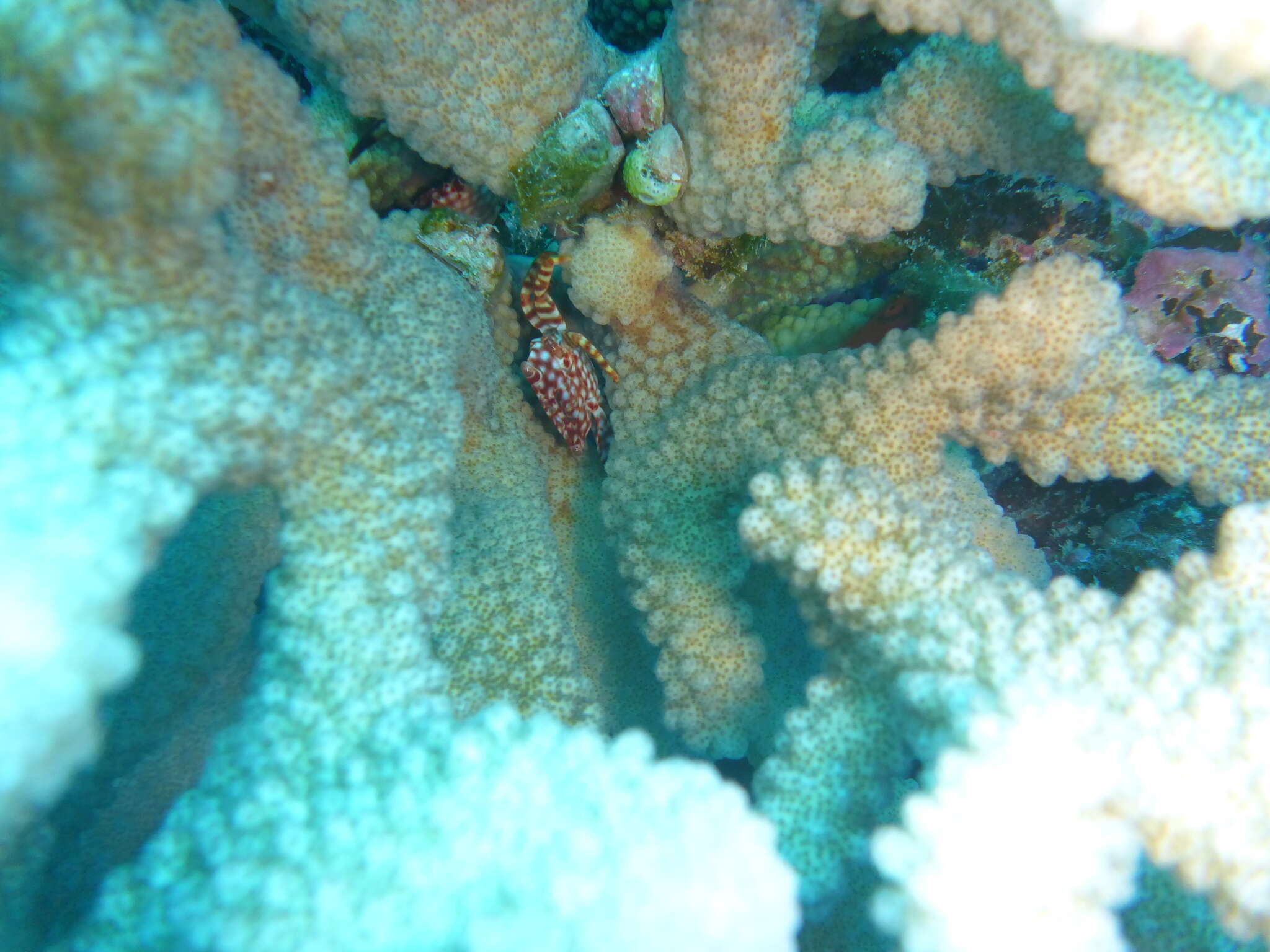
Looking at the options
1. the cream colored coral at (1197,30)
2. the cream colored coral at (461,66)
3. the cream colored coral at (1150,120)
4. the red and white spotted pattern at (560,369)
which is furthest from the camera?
the red and white spotted pattern at (560,369)

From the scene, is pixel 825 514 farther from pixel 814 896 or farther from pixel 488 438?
pixel 488 438

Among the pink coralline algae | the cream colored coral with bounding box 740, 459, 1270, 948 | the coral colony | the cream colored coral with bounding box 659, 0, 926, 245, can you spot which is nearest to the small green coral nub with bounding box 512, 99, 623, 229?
the coral colony

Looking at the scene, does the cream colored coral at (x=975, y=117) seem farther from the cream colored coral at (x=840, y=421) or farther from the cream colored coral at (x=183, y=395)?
the cream colored coral at (x=183, y=395)

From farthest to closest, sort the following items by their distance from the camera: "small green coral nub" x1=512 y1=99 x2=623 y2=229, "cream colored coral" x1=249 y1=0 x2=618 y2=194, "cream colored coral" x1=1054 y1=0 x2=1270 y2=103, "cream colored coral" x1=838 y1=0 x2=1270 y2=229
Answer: "small green coral nub" x1=512 y1=99 x2=623 y2=229 → "cream colored coral" x1=249 y1=0 x2=618 y2=194 → "cream colored coral" x1=838 y1=0 x2=1270 y2=229 → "cream colored coral" x1=1054 y1=0 x2=1270 y2=103

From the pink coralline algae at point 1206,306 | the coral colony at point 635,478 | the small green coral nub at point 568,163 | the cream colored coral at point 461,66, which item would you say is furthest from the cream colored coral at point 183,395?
the pink coralline algae at point 1206,306

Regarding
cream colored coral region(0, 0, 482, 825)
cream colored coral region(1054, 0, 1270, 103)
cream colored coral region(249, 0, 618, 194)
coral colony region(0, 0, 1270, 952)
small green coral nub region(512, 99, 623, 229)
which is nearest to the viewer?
cream colored coral region(0, 0, 482, 825)

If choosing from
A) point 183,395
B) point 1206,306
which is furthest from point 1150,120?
point 183,395

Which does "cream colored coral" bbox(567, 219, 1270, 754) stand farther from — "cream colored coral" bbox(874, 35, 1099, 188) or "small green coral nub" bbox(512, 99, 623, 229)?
"cream colored coral" bbox(874, 35, 1099, 188)
